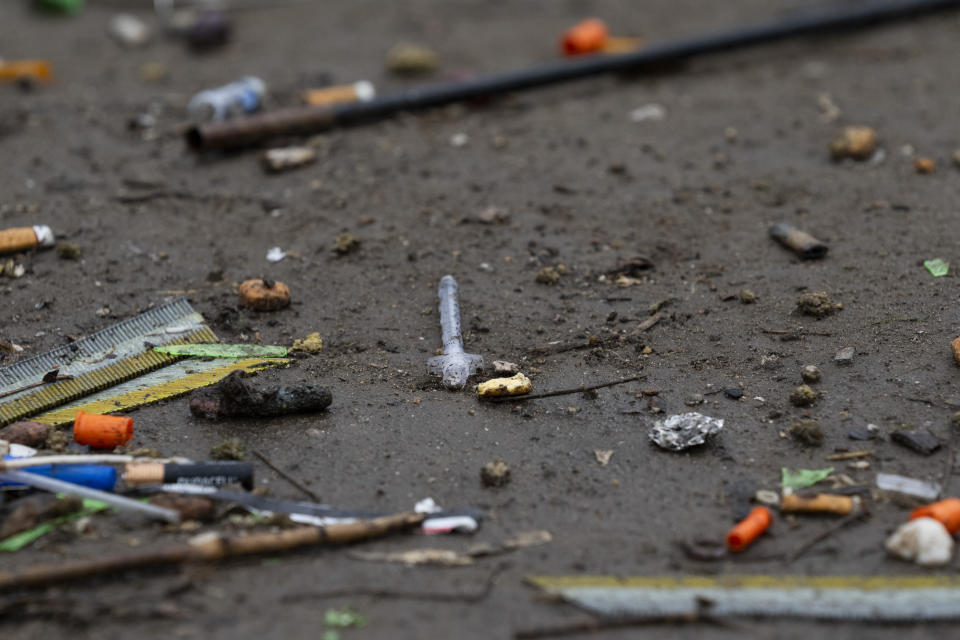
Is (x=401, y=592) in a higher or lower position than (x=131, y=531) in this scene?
lower

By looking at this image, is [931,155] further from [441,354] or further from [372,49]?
[372,49]

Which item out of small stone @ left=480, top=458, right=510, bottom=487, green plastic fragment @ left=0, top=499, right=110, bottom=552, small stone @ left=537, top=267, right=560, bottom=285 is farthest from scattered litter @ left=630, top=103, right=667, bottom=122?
green plastic fragment @ left=0, top=499, right=110, bottom=552

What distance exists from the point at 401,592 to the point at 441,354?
1.26 meters

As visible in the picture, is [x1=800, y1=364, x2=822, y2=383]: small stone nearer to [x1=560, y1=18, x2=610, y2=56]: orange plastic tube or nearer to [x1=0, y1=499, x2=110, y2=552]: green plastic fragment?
[x1=0, y1=499, x2=110, y2=552]: green plastic fragment

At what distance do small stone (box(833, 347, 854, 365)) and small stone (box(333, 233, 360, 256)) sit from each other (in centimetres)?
213

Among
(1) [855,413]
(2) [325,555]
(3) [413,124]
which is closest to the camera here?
(2) [325,555]

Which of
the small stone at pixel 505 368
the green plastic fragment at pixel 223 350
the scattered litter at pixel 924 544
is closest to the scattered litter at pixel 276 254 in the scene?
the green plastic fragment at pixel 223 350

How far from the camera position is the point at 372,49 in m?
6.46

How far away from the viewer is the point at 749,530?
2.50 m

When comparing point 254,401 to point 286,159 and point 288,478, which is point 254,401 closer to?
point 288,478

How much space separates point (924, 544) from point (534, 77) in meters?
3.94

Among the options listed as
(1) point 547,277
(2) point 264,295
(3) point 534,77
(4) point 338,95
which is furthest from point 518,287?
(4) point 338,95

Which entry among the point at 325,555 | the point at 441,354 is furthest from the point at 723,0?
the point at 325,555

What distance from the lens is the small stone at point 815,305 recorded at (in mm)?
3508
